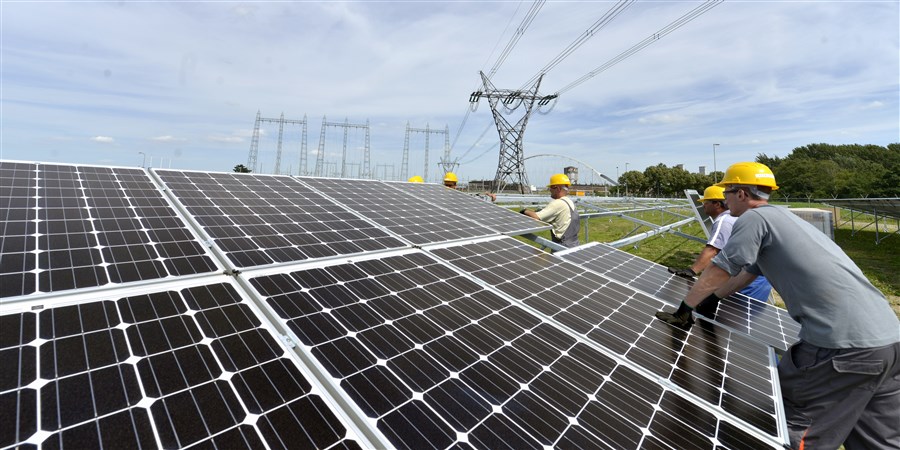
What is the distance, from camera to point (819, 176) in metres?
77.2

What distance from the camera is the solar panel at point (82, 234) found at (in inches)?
126

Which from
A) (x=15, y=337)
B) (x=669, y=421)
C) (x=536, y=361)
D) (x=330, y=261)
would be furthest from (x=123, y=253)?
(x=669, y=421)

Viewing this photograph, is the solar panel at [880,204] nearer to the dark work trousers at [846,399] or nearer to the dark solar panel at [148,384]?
the dark work trousers at [846,399]

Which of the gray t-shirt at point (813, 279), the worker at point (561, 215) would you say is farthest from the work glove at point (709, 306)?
the worker at point (561, 215)

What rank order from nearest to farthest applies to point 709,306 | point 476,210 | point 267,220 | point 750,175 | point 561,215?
point 750,175 → point 709,306 → point 267,220 → point 561,215 → point 476,210

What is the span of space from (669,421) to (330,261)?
3.97 metres

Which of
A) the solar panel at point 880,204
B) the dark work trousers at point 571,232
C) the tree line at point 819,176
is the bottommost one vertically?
the dark work trousers at point 571,232

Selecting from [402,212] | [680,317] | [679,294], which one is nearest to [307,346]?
[680,317]

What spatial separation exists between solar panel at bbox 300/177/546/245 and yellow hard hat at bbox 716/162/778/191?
419 centimetres

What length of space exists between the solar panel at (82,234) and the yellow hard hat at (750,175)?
6286 millimetres

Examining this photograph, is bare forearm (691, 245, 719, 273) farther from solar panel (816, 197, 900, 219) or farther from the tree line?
the tree line

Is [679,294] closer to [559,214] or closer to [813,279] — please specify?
[813,279]

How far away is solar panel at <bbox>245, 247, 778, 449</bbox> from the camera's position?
248cm

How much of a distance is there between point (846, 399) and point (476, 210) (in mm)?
7649
